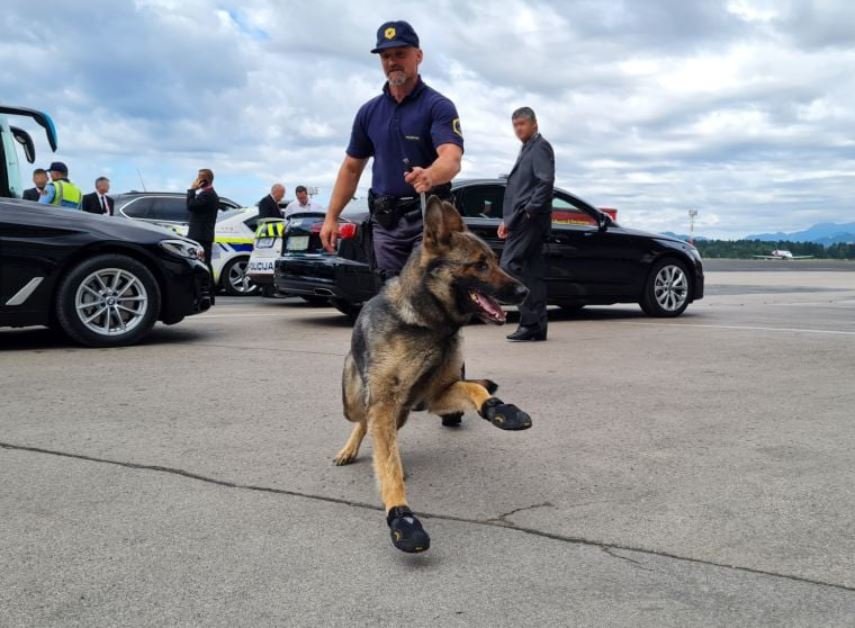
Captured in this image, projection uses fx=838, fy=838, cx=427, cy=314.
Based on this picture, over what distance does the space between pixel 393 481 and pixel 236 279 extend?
12.1 m

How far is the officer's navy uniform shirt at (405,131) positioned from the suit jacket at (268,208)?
977 cm

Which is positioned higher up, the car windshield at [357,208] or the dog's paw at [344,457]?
the car windshield at [357,208]

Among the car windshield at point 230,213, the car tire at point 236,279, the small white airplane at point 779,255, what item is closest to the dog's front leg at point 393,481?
the car tire at point 236,279

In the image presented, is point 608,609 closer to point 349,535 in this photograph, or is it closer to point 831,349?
point 349,535

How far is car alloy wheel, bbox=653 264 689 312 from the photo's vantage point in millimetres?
10773

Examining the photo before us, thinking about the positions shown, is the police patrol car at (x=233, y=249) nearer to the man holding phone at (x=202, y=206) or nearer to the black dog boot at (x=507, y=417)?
the man holding phone at (x=202, y=206)

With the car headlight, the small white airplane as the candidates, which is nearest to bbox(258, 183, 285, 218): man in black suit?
the car headlight

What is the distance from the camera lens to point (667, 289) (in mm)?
10844

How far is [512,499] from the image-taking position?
340cm

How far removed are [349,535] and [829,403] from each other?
350 cm

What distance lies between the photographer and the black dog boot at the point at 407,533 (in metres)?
2.70

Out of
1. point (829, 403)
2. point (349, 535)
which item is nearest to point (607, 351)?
point (829, 403)

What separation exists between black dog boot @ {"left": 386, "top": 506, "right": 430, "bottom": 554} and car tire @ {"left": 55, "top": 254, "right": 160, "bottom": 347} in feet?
17.5

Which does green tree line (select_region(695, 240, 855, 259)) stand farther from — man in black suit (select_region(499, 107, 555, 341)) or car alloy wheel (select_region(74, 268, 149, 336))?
car alloy wheel (select_region(74, 268, 149, 336))
